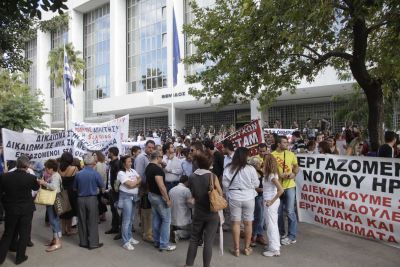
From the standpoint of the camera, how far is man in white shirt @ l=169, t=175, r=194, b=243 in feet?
23.4

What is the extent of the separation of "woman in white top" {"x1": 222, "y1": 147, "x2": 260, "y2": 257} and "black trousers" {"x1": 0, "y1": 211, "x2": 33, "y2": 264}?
3.31 meters

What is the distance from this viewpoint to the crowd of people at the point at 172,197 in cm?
604

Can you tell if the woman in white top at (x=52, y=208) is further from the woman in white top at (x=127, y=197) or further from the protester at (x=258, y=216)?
the protester at (x=258, y=216)

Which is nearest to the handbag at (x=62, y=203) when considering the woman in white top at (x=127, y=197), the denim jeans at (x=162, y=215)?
the woman in white top at (x=127, y=197)

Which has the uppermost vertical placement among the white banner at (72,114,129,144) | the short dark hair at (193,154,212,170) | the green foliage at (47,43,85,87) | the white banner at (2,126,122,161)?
→ the green foliage at (47,43,85,87)

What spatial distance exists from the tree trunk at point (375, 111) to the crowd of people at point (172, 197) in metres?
0.64

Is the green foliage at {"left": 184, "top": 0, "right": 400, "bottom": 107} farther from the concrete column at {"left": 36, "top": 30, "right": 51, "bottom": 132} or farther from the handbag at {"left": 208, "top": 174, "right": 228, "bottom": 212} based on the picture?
the concrete column at {"left": 36, "top": 30, "right": 51, "bottom": 132}

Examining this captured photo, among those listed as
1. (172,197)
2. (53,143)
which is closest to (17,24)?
(53,143)

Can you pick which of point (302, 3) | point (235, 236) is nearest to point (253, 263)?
point (235, 236)

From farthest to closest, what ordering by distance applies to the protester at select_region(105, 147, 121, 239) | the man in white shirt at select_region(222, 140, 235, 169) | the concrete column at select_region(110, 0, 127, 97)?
the concrete column at select_region(110, 0, 127, 97) < the protester at select_region(105, 147, 121, 239) < the man in white shirt at select_region(222, 140, 235, 169)

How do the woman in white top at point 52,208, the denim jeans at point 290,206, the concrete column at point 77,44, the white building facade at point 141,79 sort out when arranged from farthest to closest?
1. the concrete column at point 77,44
2. the white building facade at point 141,79
3. the woman in white top at point 52,208
4. the denim jeans at point 290,206

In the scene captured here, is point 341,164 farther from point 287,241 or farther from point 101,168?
point 101,168

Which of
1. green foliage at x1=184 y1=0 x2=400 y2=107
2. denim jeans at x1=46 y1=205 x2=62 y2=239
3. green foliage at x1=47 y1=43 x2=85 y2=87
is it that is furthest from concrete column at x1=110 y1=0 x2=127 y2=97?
denim jeans at x1=46 y1=205 x2=62 y2=239

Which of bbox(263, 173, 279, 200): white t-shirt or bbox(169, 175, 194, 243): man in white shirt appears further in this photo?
bbox(169, 175, 194, 243): man in white shirt
